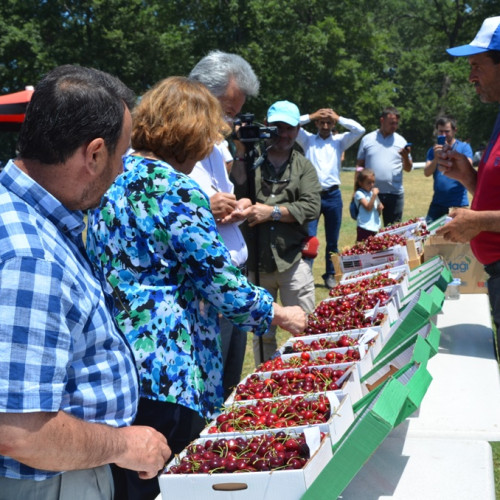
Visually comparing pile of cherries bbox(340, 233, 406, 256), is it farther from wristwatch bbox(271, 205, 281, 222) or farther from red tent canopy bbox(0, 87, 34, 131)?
red tent canopy bbox(0, 87, 34, 131)

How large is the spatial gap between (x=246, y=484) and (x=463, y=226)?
1.82 m

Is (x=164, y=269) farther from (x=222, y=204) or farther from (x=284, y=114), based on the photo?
(x=284, y=114)

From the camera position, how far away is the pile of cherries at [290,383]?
82.1 inches

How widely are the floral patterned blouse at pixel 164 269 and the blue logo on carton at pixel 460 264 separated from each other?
2520 millimetres

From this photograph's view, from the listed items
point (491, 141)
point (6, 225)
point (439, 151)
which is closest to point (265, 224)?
point (439, 151)

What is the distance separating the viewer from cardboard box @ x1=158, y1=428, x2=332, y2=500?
1.53m

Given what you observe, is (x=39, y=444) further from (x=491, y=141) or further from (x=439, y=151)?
(x=439, y=151)

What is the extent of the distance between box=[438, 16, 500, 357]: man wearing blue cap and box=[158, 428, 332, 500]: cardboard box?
1.64m

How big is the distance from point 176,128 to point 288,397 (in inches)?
36.4

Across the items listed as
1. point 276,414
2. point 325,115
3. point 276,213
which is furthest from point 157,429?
point 325,115

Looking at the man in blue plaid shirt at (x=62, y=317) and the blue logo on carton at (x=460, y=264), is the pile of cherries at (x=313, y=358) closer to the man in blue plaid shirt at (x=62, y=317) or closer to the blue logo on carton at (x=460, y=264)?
the man in blue plaid shirt at (x=62, y=317)

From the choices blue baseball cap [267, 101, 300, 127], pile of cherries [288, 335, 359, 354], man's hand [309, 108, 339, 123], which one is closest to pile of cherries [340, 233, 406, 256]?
blue baseball cap [267, 101, 300, 127]

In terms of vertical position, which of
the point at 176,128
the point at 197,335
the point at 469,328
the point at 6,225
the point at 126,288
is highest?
the point at 176,128

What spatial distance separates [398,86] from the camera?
158 ft
